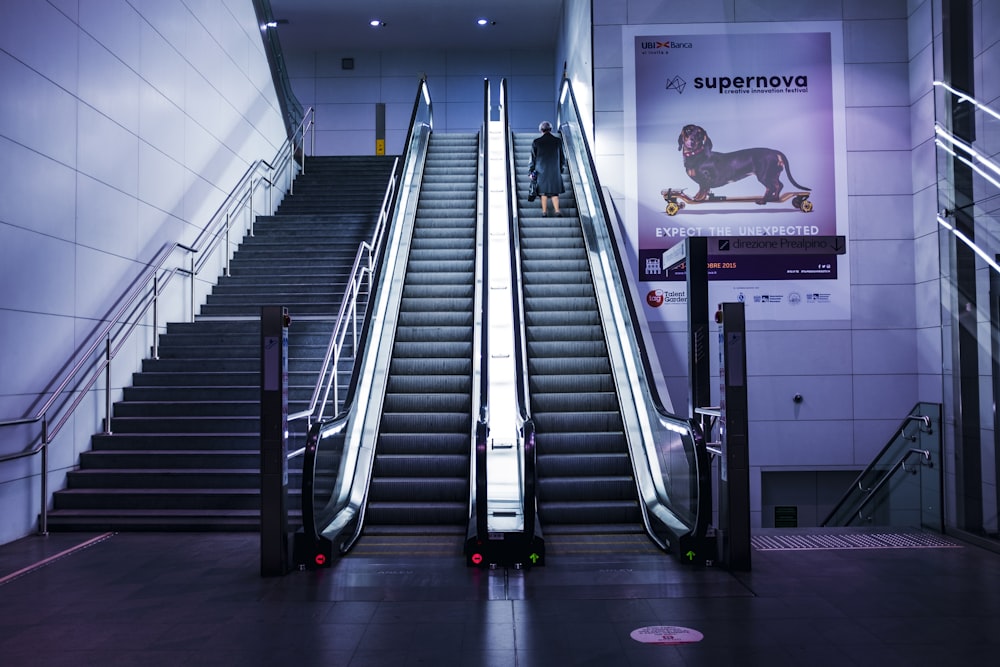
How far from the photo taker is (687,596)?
4.44 m

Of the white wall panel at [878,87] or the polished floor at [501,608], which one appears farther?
the white wall panel at [878,87]

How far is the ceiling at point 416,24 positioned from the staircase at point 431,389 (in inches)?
253

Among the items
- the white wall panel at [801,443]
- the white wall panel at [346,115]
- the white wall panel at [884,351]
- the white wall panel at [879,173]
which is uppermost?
the white wall panel at [346,115]

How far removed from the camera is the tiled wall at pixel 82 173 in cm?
611

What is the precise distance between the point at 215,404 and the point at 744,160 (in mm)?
6765

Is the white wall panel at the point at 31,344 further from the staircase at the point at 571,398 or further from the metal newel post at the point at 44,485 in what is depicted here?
the staircase at the point at 571,398

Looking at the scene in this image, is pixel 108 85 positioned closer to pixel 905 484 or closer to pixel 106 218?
pixel 106 218

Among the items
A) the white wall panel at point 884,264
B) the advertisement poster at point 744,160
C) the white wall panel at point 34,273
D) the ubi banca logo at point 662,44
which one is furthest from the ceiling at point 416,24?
the white wall panel at point 34,273

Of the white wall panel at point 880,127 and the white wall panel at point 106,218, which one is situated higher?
the white wall panel at point 880,127

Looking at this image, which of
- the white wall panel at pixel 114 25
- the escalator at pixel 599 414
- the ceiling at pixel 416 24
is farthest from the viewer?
the ceiling at pixel 416 24

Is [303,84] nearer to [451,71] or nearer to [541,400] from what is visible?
[451,71]

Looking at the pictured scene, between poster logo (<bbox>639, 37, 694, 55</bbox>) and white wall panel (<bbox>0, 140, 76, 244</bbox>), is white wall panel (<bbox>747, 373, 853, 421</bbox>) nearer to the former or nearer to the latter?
poster logo (<bbox>639, 37, 694, 55</bbox>)

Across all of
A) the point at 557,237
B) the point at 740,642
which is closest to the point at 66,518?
the point at 740,642

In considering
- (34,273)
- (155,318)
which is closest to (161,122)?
(155,318)
